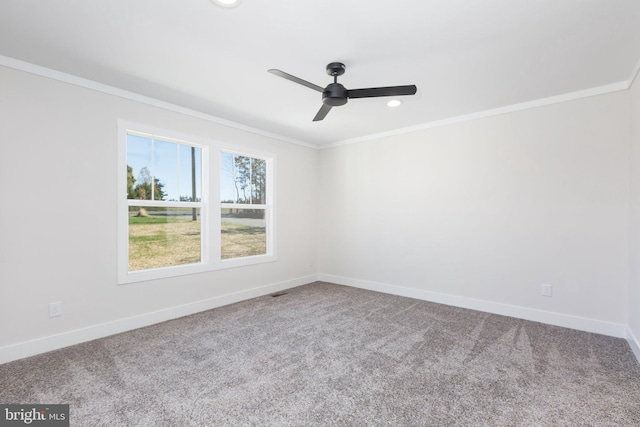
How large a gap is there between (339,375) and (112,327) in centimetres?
237

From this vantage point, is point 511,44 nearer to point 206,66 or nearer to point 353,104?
point 353,104

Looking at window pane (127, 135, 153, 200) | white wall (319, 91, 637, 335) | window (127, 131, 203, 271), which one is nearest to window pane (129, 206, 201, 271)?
window (127, 131, 203, 271)

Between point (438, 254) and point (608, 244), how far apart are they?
5.67 ft

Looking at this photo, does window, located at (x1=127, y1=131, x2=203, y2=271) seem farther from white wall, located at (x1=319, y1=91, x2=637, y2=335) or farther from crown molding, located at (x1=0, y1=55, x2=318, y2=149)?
white wall, located at (x1=319, y1=91, x2=637, y2=335)

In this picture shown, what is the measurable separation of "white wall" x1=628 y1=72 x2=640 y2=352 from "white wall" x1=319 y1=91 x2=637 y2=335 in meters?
0.15

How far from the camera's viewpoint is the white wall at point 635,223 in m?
2.63

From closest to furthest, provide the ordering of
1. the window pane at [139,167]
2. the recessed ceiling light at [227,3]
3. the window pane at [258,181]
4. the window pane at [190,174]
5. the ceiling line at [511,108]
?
the recessed ceiling light at [227,3] → the ceiling line at [511,108] → the window pane at [139,167] → the window pane at [190,174] → the window pane at [258,181]

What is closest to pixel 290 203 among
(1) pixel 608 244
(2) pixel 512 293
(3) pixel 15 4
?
(2) pixel 512 293

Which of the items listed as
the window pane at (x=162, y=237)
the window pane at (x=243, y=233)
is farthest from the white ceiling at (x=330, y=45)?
the window pane at (x=243, y=233)

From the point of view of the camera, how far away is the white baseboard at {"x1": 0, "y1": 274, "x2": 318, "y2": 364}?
100 inches

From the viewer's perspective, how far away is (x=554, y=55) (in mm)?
2453

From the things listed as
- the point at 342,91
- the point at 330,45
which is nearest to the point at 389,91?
the point at 342,91

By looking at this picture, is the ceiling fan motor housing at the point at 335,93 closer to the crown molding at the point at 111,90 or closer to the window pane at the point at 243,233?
the crown molding at the point at 111,90

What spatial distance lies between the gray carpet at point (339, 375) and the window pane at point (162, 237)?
0.77 metres
